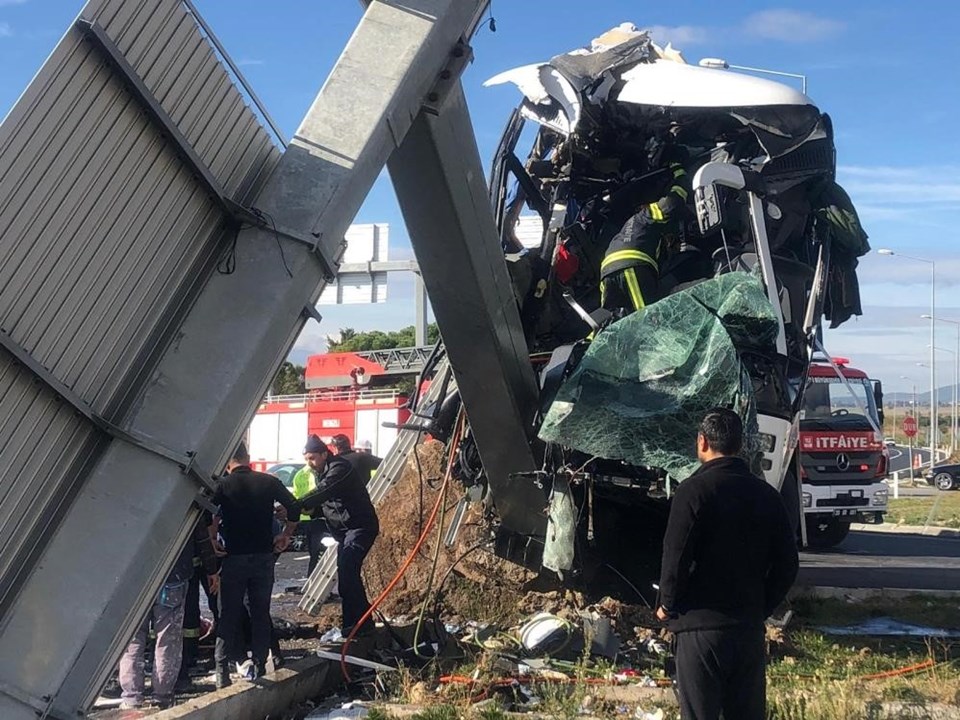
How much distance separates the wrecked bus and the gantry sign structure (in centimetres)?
267

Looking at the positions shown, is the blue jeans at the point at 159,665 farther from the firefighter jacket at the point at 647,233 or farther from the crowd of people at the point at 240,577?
the firefighter jacket at the point at 647,233

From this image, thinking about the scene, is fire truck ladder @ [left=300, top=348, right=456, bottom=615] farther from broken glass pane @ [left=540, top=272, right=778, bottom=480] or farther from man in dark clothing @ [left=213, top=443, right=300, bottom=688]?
broken glass pane @ [left=540, top=272, right=778, bottom=480]

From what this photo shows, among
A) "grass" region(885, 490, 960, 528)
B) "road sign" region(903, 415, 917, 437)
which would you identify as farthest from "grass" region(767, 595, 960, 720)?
"road sign" region(903, 415, 917, 437)

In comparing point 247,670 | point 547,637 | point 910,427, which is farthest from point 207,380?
point 910,427

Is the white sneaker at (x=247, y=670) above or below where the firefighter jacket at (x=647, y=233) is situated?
below

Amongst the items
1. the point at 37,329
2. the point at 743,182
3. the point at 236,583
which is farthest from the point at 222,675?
the point at 743,182

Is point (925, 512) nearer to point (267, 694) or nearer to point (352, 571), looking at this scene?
point (352, 571)

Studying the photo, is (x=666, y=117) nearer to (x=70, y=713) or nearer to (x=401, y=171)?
(x=401, y=171)

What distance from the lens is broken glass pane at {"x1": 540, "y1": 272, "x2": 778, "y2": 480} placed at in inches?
248

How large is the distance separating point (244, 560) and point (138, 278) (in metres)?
3.63

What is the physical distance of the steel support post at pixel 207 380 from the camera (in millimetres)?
3324

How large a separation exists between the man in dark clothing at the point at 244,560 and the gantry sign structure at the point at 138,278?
3.08m

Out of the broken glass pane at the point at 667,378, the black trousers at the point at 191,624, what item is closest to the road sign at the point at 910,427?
the broken glass pane at the point at 667,378

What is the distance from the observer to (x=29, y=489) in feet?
11.0
